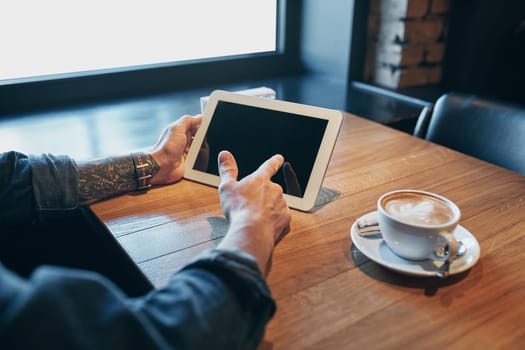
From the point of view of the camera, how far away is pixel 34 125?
151cm

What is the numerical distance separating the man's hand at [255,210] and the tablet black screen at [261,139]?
4 centimetres

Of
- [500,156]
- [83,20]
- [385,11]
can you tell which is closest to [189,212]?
[500,156]

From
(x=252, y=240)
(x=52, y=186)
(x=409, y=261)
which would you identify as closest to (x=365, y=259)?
A: (x=409, y=261)

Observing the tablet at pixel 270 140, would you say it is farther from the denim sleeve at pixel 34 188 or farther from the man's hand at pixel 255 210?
the denim sleeve at pixel 34 188

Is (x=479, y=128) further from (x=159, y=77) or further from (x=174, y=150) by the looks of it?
(x=159, y=77)

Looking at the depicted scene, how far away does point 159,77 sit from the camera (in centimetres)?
191

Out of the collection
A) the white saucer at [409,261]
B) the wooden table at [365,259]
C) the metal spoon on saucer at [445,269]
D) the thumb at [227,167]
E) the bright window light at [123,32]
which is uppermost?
the bright window light at [123,32]

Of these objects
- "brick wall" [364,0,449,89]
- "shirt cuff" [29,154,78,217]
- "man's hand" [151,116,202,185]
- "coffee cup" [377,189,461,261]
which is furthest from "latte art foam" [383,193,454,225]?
"brick wall" [364,0,449,89]

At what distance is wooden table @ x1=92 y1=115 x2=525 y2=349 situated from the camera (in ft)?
2.04

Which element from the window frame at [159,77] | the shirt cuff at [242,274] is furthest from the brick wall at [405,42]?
the shirt cuff at [242,274]

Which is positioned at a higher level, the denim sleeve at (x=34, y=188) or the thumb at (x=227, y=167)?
the thumb at (x=227, y=167)

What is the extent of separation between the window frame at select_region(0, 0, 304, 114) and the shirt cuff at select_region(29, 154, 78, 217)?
0.82 meters

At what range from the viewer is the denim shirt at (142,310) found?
45cm

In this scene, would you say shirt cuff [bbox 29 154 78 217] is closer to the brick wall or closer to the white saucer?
the white saucer
